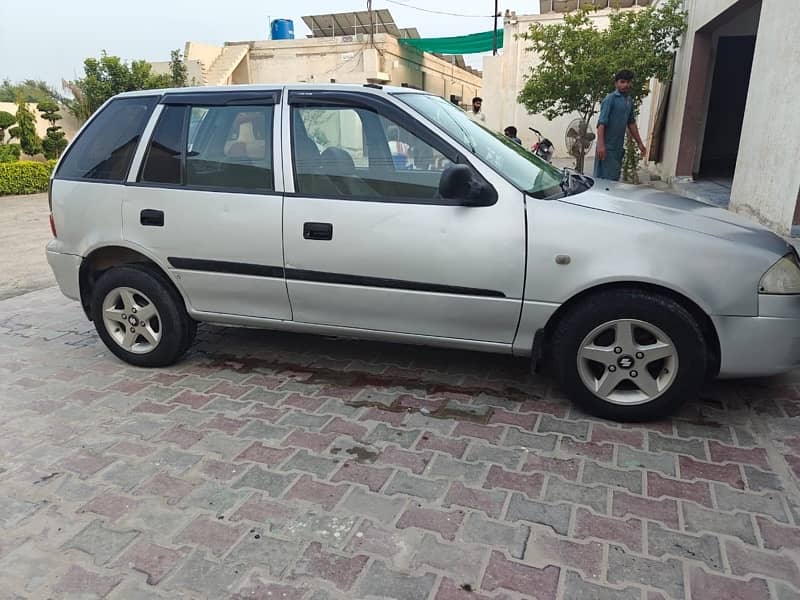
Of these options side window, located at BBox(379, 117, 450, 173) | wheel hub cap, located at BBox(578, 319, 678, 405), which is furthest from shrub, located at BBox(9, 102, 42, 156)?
wheel hub cap, located at BBox(578, 319, 678, 405)

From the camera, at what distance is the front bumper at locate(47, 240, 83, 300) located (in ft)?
13.2

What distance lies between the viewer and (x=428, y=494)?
8.57 feet

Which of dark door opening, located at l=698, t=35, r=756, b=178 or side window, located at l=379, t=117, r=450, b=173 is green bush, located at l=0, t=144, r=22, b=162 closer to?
side window, located at l=379, t=117, r=450, b=173

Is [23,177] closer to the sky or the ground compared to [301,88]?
closer to the ground

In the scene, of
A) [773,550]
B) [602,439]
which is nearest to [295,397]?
[602,439]

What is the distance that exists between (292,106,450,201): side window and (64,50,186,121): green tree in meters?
18.7

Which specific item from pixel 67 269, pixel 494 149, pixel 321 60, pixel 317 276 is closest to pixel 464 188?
pixel 494 149

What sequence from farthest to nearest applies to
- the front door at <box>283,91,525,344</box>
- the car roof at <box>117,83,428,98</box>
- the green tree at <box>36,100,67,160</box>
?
the green tree at <box>36,100,67,160</box> < the car roof at <box>117,83,428,98</box> < the front door at <box>283,91,525,344</box>

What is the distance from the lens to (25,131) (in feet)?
58.1

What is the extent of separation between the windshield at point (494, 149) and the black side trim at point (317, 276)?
0.64m

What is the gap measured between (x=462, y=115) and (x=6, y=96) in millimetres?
31596

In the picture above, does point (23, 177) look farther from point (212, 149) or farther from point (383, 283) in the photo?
point (383, 283)

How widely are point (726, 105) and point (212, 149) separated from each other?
12.1m

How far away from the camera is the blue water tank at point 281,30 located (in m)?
25.2
